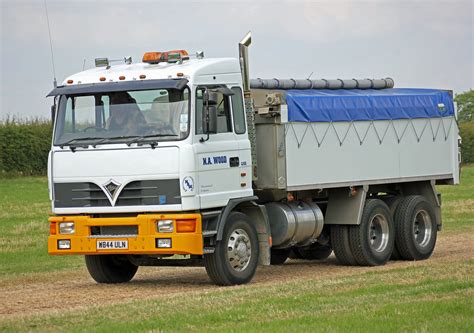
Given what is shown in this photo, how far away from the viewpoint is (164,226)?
55.0ft

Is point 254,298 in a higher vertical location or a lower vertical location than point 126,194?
lower

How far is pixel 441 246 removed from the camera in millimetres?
24688

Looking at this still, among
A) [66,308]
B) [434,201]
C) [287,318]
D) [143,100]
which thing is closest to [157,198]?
[143,100]

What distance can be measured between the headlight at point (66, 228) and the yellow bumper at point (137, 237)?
0.05 m

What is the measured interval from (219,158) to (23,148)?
41087 mm

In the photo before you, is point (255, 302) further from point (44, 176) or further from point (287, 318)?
point (44, 176)

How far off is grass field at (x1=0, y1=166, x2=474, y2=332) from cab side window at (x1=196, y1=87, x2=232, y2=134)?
7.37 ft

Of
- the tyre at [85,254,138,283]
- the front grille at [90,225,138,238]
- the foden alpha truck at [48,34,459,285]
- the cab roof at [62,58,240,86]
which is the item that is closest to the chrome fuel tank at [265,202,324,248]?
the foden alpha truck at [48,34,459,285]

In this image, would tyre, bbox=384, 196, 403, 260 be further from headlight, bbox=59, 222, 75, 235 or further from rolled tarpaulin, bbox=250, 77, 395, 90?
headlight, bbox=59, 222, 75, 235

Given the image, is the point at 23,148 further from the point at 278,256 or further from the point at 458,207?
the point at 278,256

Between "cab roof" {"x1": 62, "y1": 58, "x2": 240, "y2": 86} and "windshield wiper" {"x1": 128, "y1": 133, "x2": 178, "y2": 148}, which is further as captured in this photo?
"cab roof" {"x1": 62, "y1": 58, "x2": 240, "y2": 86}

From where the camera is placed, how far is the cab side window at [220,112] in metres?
16.9

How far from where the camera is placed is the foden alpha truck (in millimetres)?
16812

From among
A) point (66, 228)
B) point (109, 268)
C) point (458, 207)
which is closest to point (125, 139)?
point (66, 228)
